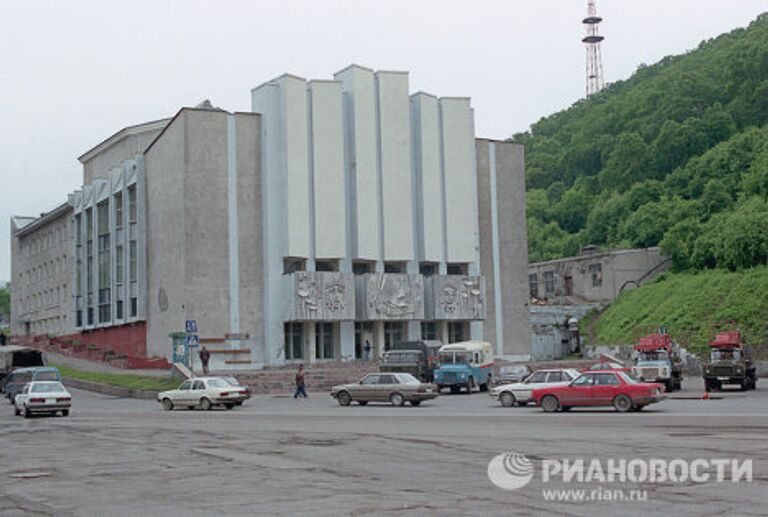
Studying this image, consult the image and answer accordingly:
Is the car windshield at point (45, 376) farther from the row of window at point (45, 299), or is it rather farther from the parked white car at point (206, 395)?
the row of window at point (45, 299)

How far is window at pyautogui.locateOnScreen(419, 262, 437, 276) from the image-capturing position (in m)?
65.8

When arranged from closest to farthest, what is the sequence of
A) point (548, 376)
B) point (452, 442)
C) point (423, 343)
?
1. point (452, 442)
2. point (548, 376)
3. point (423, 343)

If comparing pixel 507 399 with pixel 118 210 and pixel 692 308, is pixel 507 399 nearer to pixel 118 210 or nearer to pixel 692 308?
pixel 692 308

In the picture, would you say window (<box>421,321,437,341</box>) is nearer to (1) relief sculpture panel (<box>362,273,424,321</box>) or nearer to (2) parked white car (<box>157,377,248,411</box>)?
(1) relief sculpture panel (<box>362,273,424,321</box>)

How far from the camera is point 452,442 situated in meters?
19.4

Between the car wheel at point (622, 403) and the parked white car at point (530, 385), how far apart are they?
2100 millimetres

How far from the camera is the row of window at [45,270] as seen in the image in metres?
87.3

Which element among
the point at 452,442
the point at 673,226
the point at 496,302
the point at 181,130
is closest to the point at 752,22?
the point at 673,226

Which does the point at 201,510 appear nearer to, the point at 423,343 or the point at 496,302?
the point at 423,343

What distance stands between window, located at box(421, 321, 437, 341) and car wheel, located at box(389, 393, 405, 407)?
30688mm

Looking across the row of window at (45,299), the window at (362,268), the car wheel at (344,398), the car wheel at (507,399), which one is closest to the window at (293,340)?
the window at (362,268)

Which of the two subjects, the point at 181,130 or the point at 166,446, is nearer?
the point at 166,446

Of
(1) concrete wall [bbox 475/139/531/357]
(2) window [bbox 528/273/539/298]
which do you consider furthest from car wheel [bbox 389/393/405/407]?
(2) window [bbox 528/273/539/298]

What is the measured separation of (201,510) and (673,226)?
232 ft
